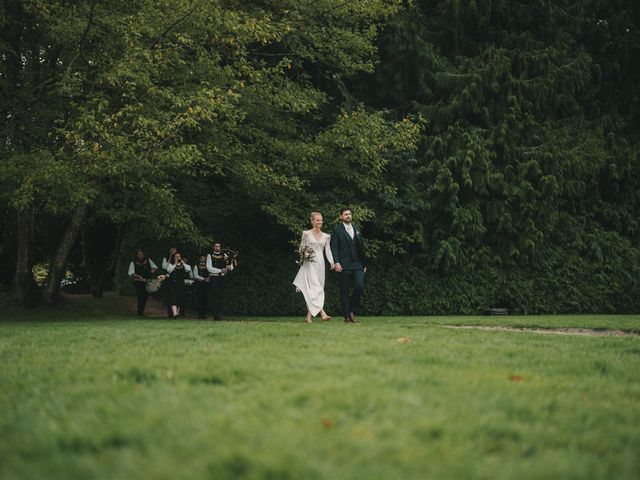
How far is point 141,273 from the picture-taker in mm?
20141

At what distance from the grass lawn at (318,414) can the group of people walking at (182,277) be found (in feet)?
36.9

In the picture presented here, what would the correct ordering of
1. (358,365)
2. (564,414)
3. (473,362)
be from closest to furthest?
(564,414) < (358,365) < (473,362)

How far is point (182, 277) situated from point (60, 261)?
421cm

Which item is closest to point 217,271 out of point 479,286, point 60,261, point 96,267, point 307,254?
point 307,254

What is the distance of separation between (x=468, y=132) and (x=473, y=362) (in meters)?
17.1

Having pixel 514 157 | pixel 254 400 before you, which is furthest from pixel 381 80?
pixel 254 400

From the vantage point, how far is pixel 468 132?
2169cm

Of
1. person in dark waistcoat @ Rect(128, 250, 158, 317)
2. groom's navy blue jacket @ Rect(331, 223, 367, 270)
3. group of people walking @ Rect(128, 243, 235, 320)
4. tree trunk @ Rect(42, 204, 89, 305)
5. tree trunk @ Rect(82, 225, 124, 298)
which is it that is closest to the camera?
groom's navy blue jacket @ Rect(331, 223, 367, 270)

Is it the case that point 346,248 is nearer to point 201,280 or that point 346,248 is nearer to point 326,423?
point 201,280

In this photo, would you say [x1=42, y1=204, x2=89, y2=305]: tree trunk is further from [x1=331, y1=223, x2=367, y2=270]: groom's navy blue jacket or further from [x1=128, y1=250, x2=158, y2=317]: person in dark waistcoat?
[x1=331, y1=223, x2=367, y2=270]: groom's navy blue jacket

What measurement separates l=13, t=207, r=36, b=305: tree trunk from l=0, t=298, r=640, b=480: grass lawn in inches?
583

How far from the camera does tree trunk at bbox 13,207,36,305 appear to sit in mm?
19969

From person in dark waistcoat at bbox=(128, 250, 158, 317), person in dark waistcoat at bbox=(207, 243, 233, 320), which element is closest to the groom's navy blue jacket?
person in dark waistcoat at bbox=(207, 243, 233, 320)

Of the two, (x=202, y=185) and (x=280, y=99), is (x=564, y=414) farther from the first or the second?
(x=202, y=185)
